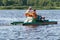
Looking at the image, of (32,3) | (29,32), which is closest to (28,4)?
(32,3)

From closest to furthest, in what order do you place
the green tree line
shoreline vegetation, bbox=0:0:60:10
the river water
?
the river water < shoreline vegetation, bbox=0:0:60:10 < the green tree line

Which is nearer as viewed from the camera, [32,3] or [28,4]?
[28,4]

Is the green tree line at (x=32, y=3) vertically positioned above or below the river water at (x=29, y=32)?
below

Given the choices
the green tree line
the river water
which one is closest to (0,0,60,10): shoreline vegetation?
the green tree line

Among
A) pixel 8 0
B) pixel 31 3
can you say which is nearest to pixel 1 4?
pixel 8 0

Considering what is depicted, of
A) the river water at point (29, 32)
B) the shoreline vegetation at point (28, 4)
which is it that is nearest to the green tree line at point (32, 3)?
the shoreline vegetation at point (28, 4)

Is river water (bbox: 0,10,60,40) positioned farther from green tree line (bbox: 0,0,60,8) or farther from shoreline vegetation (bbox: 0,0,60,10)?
green tree line (bbox: 0,0,60,8)

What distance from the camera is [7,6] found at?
371 feet

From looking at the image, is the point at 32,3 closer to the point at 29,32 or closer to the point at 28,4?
the point at 28,4

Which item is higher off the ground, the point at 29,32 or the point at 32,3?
the point at 29,32

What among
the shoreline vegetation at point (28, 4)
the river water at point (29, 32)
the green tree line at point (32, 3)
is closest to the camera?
the river water at point (29, 32)

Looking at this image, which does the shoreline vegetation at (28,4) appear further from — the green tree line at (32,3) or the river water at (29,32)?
the river water at (29,32)

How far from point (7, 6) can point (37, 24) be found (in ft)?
254

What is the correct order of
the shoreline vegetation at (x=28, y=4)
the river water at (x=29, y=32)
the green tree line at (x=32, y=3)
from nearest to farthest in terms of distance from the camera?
the river water at (x=29, y=32) → the shoreline vegetation at (x=28, y=4) → the green tree line at (x=32, y=3)
